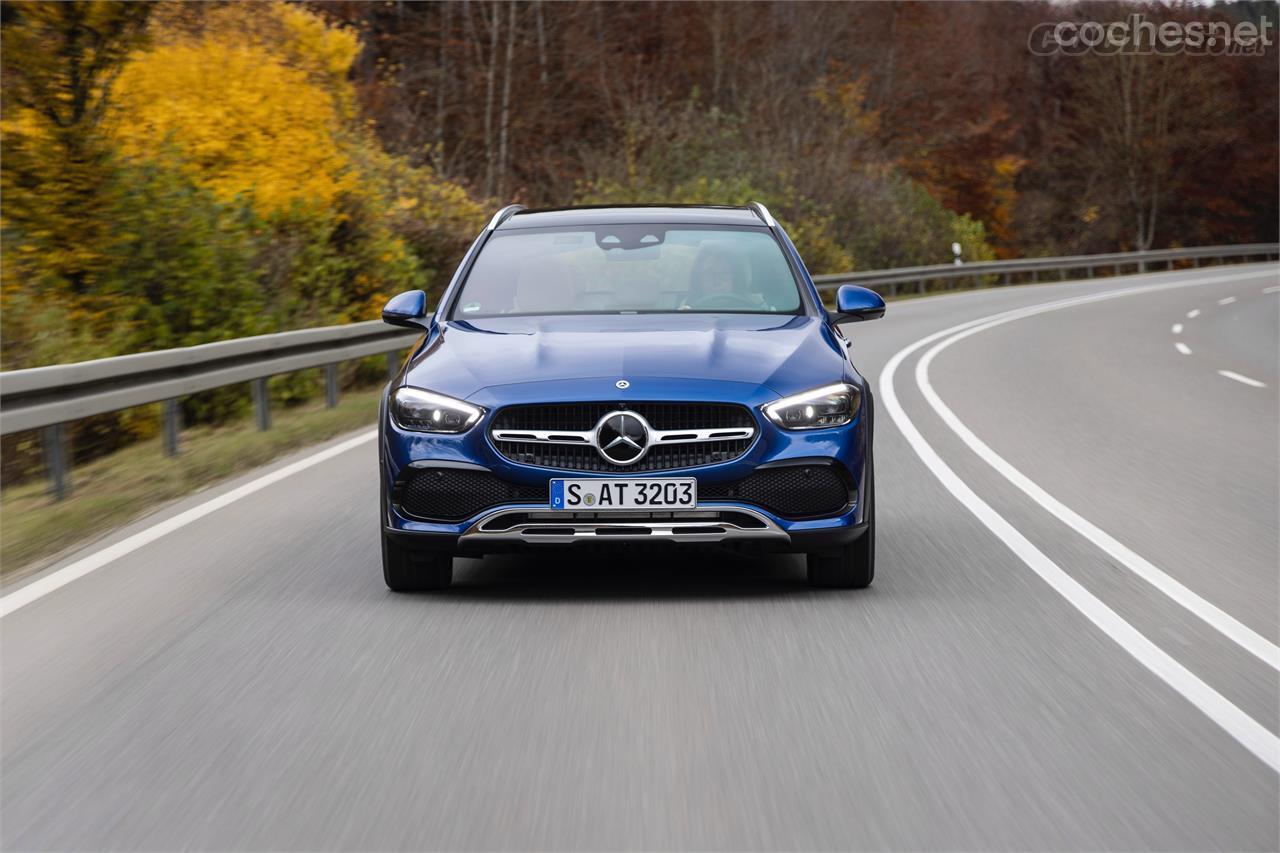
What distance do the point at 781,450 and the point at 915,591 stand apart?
0.92m

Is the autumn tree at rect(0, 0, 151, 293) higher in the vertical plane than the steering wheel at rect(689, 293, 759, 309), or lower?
higher

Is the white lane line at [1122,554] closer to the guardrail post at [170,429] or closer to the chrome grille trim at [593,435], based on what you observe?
the chrome grille trim at [593,435]

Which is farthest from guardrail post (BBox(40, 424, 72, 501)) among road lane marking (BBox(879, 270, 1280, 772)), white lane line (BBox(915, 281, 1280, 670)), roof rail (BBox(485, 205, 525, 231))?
white lane line (BBox(915, 281, 1280, 670))

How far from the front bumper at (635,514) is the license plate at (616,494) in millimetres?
31

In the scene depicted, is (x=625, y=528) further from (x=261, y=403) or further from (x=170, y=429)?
(x=261, y=403)

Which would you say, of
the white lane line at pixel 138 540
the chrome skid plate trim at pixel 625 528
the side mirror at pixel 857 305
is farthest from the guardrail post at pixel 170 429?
the chrome skid plate trim at pixel 625 528

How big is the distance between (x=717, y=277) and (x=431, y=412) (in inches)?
74.7

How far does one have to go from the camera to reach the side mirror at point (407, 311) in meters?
7.50

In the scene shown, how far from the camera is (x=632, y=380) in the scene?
20.5 feet

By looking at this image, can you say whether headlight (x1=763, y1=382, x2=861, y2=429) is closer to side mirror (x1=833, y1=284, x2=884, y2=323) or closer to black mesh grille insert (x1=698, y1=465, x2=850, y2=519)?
black mesh grille insert (x1=698, y1=465, x2=850, y2=519)

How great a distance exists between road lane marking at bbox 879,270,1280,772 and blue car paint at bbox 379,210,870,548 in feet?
3.27

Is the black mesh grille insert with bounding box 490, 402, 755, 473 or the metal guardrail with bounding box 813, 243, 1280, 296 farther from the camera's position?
the metal guardrail with bounding box 813, 243, 1280, 296

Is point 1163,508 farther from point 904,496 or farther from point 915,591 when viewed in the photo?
point 915,591

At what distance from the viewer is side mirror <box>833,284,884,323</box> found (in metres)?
7.46
